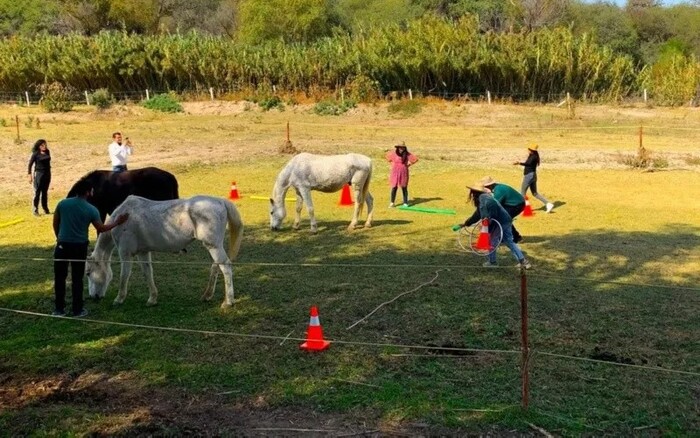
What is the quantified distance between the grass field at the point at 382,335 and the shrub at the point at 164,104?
25686 mm

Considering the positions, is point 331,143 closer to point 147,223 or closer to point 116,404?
point 147,223

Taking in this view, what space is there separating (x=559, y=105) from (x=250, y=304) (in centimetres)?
3655

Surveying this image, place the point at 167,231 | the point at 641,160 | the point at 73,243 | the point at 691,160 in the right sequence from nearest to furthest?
the point at 73,243
the point at 167,231
the point at 641,160
the point at 691,160

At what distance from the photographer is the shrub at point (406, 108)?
40.9 metres

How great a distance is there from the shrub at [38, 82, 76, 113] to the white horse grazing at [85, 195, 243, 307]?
36.7 meters

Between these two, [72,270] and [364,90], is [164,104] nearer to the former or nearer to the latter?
[364,90]

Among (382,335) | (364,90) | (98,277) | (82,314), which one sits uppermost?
(364,90)

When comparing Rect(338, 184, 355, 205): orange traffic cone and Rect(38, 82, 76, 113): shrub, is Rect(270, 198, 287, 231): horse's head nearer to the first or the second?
Rect(338, 184, 355, 205): orange traffic cone

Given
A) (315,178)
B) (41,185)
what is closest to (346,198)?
(315,178)

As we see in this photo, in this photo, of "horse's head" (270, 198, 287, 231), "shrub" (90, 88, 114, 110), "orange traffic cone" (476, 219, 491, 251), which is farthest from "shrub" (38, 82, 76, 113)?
"orange traffic cone" (476, 219, 491, 251)

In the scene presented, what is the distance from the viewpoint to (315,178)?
14.7 m

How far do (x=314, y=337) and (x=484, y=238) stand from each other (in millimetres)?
5164

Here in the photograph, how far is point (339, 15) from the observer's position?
73.0 meters

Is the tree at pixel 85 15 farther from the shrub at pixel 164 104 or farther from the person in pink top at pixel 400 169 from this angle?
the person in pink top at pixel 400 169
